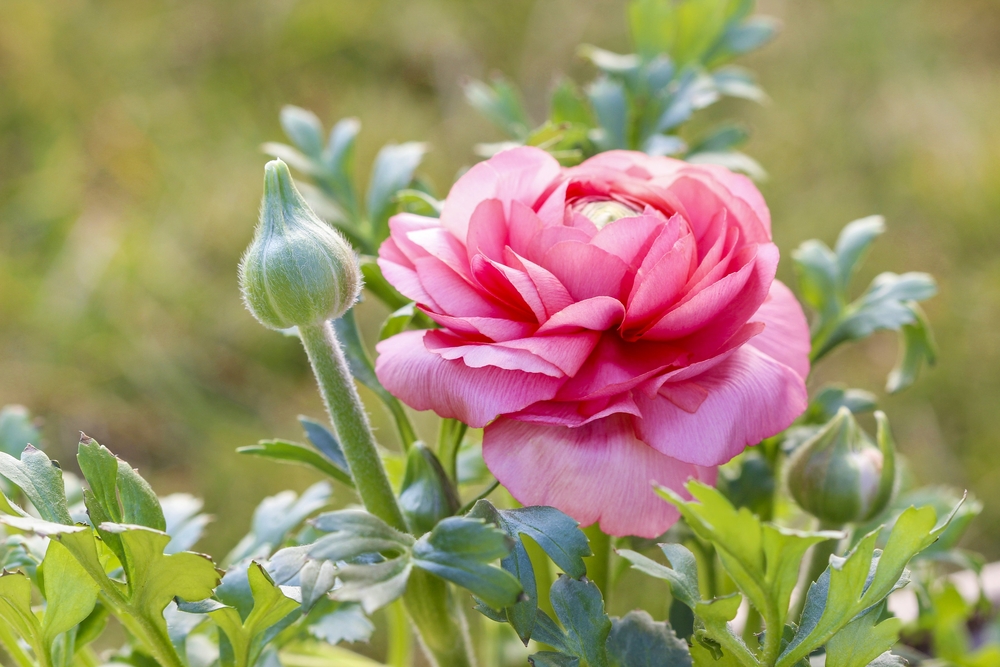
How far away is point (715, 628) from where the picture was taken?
0.34 m

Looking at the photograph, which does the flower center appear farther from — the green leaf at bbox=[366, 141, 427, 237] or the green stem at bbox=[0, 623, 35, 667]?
the green stem at bbox=[0, 623, 35, 667]

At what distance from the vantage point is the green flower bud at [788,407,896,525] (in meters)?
0.48

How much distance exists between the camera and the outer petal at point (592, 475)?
366 mm

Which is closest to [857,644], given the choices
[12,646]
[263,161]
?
[12,646]

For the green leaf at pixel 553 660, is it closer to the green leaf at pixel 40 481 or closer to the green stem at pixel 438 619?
the green stem at pixel 438 619

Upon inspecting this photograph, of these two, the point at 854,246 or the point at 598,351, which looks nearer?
the point at 598,351

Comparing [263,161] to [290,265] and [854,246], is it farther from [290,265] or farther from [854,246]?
[290,265]

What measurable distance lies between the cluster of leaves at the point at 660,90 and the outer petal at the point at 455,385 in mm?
213

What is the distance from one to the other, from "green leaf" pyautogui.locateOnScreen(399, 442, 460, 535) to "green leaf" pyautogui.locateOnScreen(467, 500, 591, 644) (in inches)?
1.6

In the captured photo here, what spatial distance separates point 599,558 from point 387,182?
258 mm

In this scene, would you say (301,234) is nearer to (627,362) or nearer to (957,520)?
(627,362)

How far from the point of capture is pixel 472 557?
33 cm

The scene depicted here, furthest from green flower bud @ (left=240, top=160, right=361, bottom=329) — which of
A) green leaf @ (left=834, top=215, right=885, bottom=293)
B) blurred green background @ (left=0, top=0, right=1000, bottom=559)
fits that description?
blurred green background @ (left=0, top=0, right=1000, bottom=559)

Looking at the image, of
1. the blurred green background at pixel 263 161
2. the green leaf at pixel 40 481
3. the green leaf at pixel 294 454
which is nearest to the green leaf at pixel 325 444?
the green leaf at pixel 294 454
